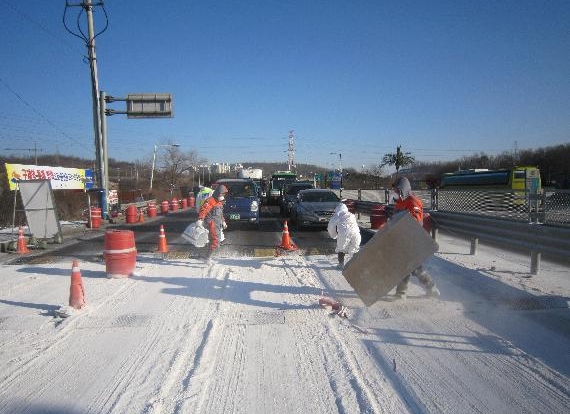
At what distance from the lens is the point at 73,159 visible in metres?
84.4

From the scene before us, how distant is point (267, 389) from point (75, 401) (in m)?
1.57

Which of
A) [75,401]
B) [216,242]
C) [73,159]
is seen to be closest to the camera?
[75,401]

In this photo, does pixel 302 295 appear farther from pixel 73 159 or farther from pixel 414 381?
pixel 73 159

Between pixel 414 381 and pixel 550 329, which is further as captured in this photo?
pixel 550 329

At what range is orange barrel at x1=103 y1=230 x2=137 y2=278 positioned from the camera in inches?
321

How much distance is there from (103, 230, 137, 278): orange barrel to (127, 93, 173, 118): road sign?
16054 millimetres

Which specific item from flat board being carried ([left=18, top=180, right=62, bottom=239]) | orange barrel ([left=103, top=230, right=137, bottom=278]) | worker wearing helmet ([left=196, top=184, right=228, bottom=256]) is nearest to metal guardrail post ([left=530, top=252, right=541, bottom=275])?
worker wearing helmet ([left=196, top=184, right=228, bottom=256])

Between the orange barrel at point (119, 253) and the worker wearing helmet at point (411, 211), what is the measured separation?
15.9 ft

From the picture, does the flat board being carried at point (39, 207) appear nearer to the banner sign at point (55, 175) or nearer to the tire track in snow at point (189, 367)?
the banner sign at point (55, 175)

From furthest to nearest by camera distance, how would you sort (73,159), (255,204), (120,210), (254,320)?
(73,159) → (120,210) → (255,204) → (254,320)

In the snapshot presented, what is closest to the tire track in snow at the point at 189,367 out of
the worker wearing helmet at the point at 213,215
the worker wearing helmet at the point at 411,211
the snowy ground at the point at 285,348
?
the snowy ground at the point at 285,348

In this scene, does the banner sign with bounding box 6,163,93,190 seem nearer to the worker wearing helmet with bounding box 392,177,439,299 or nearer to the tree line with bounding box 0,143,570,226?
the tree line with bounding box 0,143,570,226

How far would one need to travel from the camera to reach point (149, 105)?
76.0 ft

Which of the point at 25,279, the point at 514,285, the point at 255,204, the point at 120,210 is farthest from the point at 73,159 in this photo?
the point at 514,285
